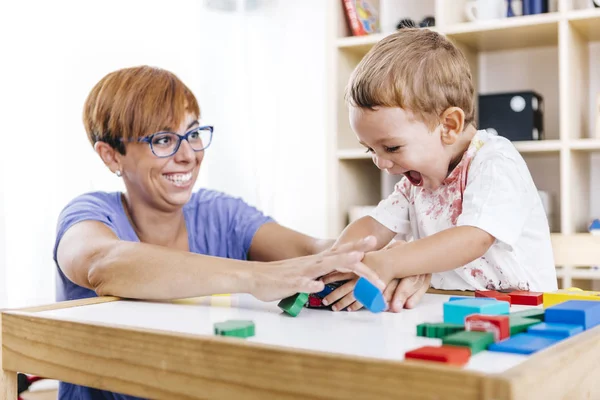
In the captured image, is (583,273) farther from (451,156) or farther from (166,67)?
(166,67)

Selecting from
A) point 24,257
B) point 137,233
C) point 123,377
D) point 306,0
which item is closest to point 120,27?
point 24,257

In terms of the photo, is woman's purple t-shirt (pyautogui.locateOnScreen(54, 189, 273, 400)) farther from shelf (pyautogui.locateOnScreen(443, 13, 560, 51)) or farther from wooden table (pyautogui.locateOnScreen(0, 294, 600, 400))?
shelf (pyautogui.locateOnScreen(443, 13, 560, 51))

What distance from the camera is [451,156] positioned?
1358mm

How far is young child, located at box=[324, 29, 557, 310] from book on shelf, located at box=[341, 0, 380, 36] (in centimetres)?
153

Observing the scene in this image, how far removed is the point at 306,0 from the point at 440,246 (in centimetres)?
277

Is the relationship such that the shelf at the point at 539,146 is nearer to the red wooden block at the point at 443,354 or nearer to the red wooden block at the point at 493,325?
the red wooden block at the point at 493,325

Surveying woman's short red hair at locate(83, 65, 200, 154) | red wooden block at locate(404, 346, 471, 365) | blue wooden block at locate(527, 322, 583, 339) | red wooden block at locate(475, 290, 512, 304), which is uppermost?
woman's short red hair at locate(83, 65, 200, 154)

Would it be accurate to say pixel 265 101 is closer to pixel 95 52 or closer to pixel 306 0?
pixel 306 0

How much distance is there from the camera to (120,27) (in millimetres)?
2350

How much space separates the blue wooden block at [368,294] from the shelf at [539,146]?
181cm

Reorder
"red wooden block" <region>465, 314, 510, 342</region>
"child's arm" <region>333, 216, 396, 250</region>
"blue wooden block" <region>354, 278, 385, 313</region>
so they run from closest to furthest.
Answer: "red wooden block" <region>465, 314, 510, 342</region> < "blue wooden block" <region>354, 278, 385, 313</region> < "child's arm" <region>333, 216, 396, 250</region>

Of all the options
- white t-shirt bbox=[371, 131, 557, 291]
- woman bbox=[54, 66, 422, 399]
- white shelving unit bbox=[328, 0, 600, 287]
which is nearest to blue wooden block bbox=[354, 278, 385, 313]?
woman bbox=[54, 66, 422, 399]

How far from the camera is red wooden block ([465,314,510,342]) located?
65cm

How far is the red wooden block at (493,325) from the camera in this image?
2.14 feet
